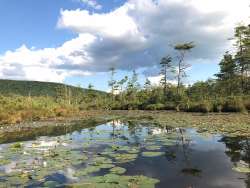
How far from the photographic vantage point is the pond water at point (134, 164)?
1009cm

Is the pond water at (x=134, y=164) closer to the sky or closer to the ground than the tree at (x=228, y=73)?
closer to the ground

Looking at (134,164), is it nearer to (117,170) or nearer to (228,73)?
(117,170)

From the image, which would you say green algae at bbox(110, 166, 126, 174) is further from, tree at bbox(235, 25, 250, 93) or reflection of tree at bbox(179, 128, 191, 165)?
tree at bbox(235, 25, 250, 93)

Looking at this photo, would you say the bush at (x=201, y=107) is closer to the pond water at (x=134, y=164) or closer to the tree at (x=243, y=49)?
the tree at (x=243, y=49)

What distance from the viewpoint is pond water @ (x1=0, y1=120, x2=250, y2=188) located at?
10.1 m

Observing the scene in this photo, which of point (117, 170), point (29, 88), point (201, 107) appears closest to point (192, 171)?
point (117, 170)

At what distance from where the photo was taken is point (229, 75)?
5484cm

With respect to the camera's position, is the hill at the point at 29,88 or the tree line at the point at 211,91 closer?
the tree line at the point at 211,91

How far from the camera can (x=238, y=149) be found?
15.0 metres

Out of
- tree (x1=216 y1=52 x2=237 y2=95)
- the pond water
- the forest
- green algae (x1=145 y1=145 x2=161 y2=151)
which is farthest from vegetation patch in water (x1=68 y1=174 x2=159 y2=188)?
tree (x1=216 y1=52 x2=237 y2=95)

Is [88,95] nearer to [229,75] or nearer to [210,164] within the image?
[229,75]

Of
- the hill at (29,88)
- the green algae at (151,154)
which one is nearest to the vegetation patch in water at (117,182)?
the green algae at (151,154)

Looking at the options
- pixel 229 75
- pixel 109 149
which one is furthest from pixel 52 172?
pixel 229 75

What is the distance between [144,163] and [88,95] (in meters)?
83.7
